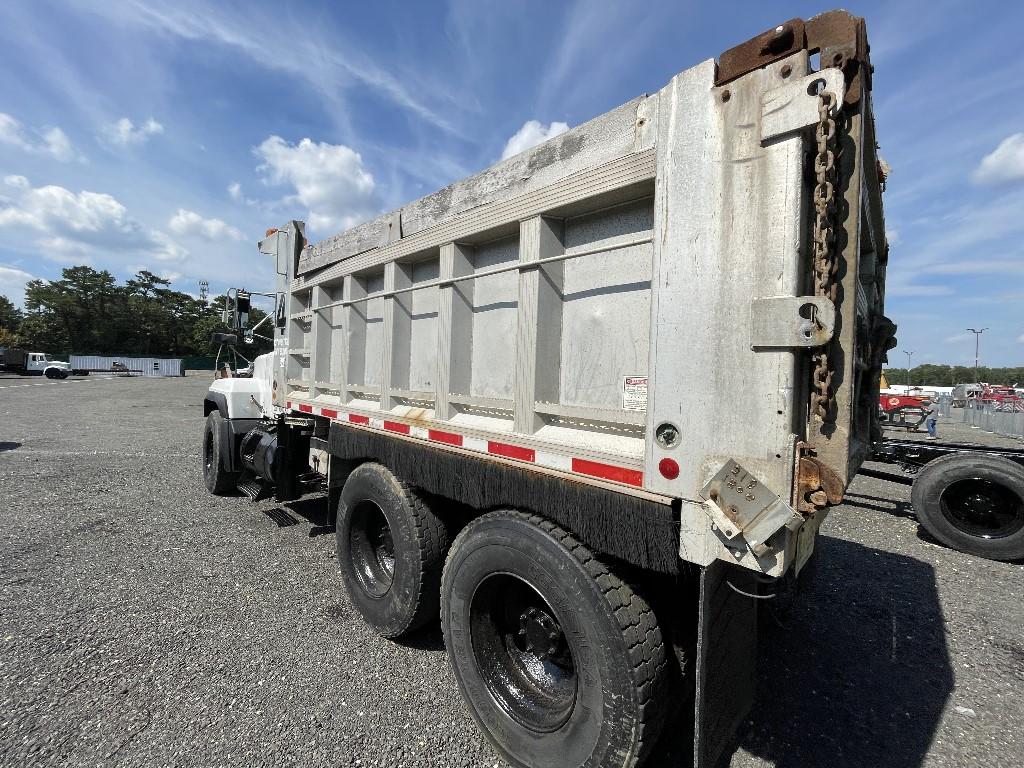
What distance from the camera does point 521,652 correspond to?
8.21 feet

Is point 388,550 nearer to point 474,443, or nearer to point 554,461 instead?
point 474,443

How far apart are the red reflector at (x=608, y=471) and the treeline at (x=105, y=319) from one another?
67.0 meters

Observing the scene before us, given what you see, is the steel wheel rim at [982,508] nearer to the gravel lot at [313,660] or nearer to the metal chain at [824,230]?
the gravel lot at [313,660]

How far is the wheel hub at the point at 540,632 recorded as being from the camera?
2299mm

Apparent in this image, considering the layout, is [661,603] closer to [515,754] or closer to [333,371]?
[515,754]

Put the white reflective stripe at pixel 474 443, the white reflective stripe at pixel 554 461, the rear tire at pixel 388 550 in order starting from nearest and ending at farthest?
1. the white reflective stripe at pixel 554 461
2. the white reflective stripe at pixel 474 443
3. the rear tire at pixel 388 550

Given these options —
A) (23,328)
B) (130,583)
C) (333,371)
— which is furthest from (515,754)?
(23,328)

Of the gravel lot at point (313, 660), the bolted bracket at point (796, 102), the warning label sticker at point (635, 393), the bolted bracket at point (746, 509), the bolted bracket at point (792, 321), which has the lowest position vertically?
the gravel lot at point (313, 660)

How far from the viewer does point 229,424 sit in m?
5.75

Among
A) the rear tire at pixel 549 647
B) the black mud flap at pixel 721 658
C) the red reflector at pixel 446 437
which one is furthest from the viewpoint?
the red reflector at pixel 446 437

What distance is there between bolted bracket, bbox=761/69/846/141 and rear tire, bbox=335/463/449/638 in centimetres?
243

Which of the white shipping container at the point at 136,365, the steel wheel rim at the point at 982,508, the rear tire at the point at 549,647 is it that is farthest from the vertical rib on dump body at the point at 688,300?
the white shipping container at the point at 136,365

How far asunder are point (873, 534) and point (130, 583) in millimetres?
7207

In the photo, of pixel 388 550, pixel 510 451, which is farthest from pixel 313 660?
Answer: pixel 510 451
